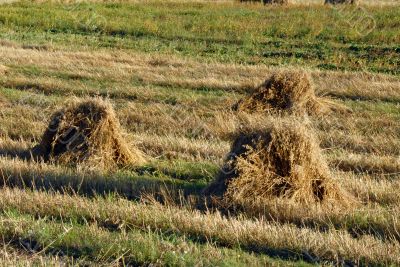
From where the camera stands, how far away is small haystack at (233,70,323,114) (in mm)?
13156

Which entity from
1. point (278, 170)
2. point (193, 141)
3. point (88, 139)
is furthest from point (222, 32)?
Result: point (278, 170)

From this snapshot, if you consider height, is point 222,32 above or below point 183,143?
below

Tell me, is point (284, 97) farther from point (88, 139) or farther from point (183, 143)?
point (88, 139)

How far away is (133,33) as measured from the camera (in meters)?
28.1

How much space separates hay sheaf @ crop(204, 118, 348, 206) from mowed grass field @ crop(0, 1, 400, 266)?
13.7 inches

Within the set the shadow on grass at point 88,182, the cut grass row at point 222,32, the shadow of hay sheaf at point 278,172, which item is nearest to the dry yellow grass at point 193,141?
the shadow on grass at point 88,182

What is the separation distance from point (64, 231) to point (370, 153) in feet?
18.0

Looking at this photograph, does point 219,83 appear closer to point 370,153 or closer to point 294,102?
point 294,102

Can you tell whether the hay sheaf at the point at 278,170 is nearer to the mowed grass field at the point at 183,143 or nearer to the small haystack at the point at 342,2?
the mowed grass field at the point at 183,143

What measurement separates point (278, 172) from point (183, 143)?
9.31 feet

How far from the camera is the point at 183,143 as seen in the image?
10547 millimetres

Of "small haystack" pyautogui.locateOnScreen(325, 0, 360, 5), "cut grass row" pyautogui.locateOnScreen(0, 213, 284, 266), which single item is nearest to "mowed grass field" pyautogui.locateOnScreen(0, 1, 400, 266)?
"cut grass row" pyautogui.locateOnScreen(0, 213, 284, 266)

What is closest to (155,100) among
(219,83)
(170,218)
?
(219,83)

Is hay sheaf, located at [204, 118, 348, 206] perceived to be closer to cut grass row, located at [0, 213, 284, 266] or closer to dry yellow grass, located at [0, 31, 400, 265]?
dry yellow grass, located at [0, 31, 400, 265]
